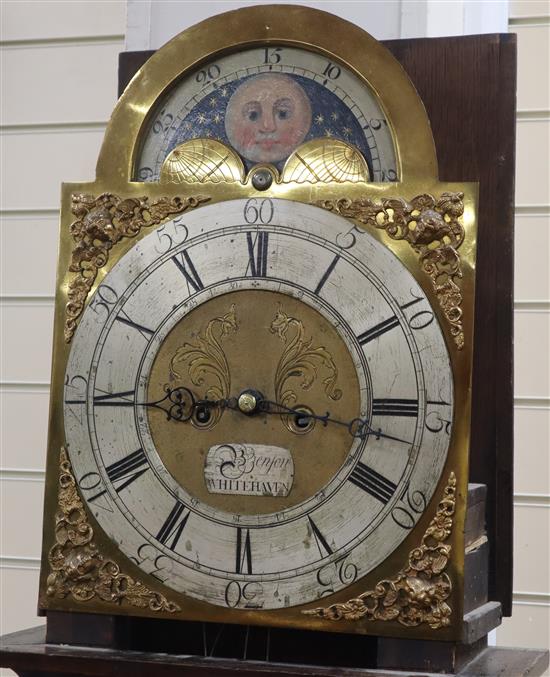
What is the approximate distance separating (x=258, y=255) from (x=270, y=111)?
0.23 metres

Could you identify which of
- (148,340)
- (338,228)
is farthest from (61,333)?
(338,228)

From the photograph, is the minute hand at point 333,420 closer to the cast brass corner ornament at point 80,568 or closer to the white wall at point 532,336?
the cast brass corner ornament at point 80,568

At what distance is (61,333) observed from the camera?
206 centimetres

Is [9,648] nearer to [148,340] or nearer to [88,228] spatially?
[148,340]

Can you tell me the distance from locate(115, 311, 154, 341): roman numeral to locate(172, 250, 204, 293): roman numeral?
0.09m

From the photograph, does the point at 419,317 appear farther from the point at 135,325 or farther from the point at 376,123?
the point at 135,325

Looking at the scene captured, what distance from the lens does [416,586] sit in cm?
187

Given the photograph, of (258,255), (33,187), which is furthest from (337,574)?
(33,187)

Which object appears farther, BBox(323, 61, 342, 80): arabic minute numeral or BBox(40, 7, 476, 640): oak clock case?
BBox(323, 61, 342, 80): arabic minute numeral

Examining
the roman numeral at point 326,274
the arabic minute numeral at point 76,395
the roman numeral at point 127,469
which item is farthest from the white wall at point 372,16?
the roman numeral at point 127,469

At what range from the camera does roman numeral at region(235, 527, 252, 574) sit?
76.0 inches

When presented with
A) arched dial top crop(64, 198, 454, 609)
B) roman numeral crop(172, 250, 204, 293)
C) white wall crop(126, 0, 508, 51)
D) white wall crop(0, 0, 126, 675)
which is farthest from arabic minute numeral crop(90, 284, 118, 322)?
white wall crop(0, 0, 126, 675)

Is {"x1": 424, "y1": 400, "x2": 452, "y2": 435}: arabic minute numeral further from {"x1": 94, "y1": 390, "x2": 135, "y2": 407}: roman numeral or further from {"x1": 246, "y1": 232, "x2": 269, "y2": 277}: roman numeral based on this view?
{"x1": 94, "y1": 390, "x2": 135, "y2": 407}: roman numeral

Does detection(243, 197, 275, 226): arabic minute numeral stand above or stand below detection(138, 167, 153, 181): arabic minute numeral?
below
